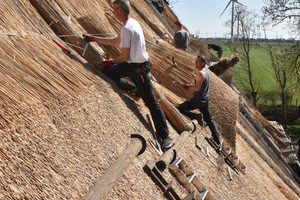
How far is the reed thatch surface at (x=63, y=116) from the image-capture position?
5.52ft

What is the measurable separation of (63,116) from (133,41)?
1.12 metres

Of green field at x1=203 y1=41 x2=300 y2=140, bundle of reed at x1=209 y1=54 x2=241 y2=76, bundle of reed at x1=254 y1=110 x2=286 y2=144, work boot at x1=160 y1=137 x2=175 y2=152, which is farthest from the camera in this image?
green field at x1=203 y1=41 x2=300 y2=140

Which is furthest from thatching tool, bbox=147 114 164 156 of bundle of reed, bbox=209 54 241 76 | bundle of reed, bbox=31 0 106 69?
bundle of reed, bbox=209 54 241 76

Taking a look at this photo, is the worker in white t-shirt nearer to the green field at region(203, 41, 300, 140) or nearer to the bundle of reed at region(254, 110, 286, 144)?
the bundle of reed at region(254, 110, 286, 144)

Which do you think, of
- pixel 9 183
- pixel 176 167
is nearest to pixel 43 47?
pixel 9 183

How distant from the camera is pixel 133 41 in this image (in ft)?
9.18

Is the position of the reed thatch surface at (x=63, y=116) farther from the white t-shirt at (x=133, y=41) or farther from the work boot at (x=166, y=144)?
the white t-shirt at (x=133, y=41)

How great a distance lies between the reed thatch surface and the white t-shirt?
17.4 inches

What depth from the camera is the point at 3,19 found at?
221 centimetres

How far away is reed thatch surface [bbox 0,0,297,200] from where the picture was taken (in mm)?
1684

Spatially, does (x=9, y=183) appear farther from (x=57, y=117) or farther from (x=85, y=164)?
(x=57, y=117)

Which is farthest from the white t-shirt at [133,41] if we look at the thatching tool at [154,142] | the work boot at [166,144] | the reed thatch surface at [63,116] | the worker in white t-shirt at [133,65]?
the work boot at [166,144]

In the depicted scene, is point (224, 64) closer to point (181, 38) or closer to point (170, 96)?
point (181, 38)

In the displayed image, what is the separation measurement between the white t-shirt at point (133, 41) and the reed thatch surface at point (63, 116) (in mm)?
441
